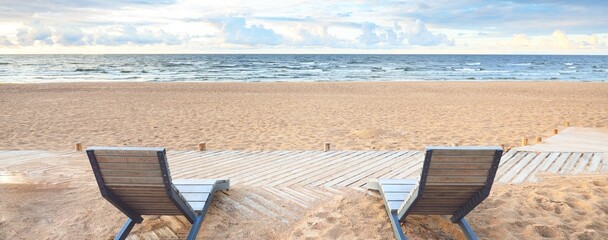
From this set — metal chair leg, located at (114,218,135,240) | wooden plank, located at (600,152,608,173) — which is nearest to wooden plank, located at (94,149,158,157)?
metal chair leg, located at (114,218,135,240)

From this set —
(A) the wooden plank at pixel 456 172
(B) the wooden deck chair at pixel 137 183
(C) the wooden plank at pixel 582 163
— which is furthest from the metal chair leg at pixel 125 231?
(C) the wooden plank at pixel 582 163

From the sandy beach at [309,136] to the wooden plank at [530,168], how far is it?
0.26 m

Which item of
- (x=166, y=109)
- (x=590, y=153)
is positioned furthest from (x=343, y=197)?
(x=166, y=109)

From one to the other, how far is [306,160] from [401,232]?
8.52ft

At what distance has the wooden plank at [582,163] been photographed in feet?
18.4

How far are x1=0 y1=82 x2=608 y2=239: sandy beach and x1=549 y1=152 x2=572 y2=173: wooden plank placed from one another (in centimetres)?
41

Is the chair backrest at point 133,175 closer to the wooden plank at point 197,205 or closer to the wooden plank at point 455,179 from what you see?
the wooden plank at point 197,205

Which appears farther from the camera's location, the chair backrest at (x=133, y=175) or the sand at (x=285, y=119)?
the sand at (x=285, y=119)

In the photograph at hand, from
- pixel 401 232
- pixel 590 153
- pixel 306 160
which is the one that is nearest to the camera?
pixel 401 232

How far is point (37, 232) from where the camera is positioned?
154 inches

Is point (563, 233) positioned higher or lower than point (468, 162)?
lower

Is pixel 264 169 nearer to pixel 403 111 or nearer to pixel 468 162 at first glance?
pixel 468 162

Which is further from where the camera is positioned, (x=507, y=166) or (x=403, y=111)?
(x=403, y=111)

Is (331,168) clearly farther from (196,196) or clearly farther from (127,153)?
(127,153)
